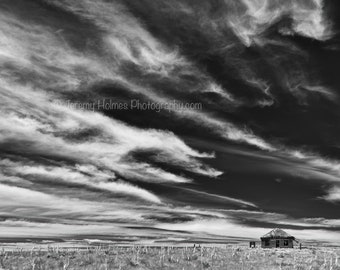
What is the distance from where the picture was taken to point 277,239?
8662cm

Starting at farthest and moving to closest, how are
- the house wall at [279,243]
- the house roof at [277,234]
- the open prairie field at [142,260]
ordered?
the house roof at [277,234], the house wall at [279,243], the open prairie field at [142,260]

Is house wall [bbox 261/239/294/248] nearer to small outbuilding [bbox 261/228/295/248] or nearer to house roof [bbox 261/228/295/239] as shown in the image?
small outbuilding [bbox 261/228/295/248]

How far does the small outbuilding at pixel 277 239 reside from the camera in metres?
85.3

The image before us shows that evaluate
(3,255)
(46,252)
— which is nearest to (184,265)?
(46,252)

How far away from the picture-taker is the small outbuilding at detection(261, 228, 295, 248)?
85300mm

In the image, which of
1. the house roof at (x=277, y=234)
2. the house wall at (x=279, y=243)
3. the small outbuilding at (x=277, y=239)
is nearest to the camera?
the house wall at (x=279, y=243)

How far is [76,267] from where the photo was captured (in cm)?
3531

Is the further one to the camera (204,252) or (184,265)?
(204,252)

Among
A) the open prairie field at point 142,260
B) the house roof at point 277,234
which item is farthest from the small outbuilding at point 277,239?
the open prairie field at point 142,260

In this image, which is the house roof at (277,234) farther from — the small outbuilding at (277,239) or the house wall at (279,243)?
the house wall at (279,243)

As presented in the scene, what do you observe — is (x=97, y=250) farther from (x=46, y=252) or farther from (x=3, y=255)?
(x=3, y=255)

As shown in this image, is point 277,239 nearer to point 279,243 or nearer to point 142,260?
point 279,243

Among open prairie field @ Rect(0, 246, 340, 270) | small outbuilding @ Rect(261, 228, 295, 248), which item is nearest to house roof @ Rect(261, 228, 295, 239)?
small outbuilding @ Rect(261, 228, 295, 248)

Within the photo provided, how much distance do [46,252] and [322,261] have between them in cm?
2924
